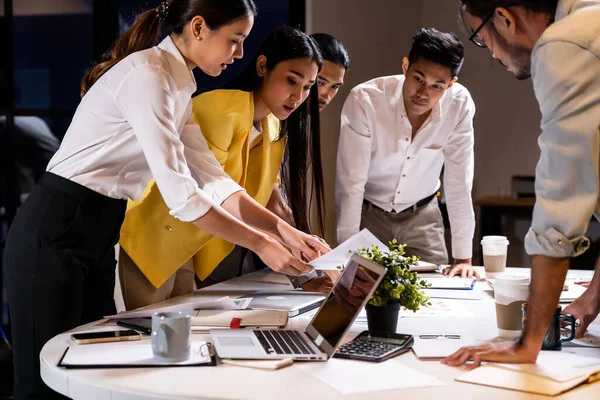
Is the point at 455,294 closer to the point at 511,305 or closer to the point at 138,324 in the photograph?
the point at 511,305

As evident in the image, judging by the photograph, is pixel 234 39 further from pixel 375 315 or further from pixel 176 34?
pixel 375 315

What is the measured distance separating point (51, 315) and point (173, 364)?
1.85ft

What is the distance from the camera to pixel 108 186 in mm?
1898

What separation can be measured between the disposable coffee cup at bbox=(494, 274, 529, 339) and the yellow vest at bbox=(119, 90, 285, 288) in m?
0.88

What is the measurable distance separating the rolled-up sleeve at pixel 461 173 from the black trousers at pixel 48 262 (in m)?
1.73

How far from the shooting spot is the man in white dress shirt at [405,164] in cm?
315

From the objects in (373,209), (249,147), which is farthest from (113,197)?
(373,209)

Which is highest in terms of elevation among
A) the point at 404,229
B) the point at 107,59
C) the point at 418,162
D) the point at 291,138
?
the point at 107,59

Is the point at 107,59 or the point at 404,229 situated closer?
the point at 107,59

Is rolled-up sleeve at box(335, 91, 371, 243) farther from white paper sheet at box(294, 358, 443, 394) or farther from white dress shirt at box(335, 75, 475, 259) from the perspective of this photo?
white paper sheet at box(294, 358, 443, 394)

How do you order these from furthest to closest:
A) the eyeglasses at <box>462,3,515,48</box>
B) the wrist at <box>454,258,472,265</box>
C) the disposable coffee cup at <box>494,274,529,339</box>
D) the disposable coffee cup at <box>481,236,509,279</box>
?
1. the wrist at <box>454,258,472,265</box>
2. the disposable coffee cup at <box>481,236,509,279</box>
3. the disposable coffee cup at <box>494,274,529,339</box>
4. the eyeglasses at <box>462,3,515,48</box>

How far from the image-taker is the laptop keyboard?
4.80 ft

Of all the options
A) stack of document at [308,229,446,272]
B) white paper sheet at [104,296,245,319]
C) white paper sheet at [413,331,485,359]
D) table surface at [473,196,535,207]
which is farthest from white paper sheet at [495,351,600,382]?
table surface at [473,196,535,207]

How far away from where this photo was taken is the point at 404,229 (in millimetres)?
3230
